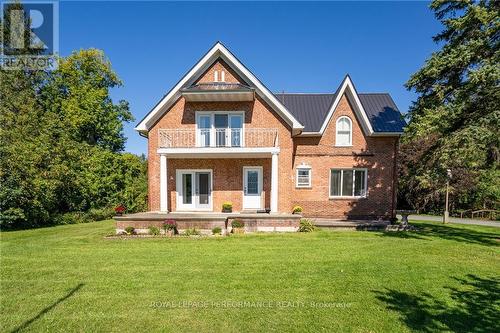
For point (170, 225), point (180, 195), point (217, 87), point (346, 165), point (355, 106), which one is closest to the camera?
point (170, 225)

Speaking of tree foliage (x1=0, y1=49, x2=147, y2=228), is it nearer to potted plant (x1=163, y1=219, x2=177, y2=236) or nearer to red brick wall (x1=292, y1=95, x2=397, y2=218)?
potted plant (x1=163, y1=219, x2=177, y2=236)

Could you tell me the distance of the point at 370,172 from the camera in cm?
1550

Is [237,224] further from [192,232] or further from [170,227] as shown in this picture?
[170,227]

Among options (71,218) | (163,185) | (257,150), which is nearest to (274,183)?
(257,150)

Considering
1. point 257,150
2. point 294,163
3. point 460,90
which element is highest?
point 460,90

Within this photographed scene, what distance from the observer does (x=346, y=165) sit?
1561 centimetres

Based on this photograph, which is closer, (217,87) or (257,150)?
(257,150)

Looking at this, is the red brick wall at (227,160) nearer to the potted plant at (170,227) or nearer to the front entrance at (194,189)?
the front entrance at (194,189)

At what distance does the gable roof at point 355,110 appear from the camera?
15.2m

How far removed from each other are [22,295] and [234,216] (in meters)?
8.09

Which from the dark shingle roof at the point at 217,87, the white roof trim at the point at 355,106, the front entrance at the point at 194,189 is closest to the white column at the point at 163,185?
the front entrance at the point at 194,189

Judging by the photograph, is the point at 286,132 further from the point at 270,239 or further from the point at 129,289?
the point at 129,289

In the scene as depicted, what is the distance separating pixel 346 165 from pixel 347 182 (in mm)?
1102

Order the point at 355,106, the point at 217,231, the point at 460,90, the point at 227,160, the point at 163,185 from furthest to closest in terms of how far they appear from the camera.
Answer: the point at 355,106, the point at 227,160, the point at 163,185, the point at 217,231, the point at 460,90
